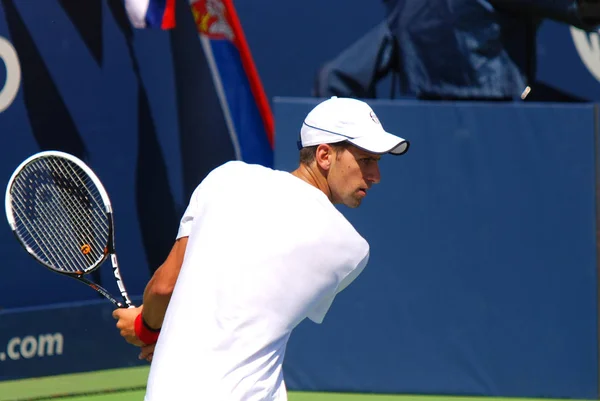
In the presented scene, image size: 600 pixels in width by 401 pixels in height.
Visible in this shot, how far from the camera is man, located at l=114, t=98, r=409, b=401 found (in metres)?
2.27

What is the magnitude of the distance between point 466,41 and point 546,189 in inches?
35.2

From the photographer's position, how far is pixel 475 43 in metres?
5.72

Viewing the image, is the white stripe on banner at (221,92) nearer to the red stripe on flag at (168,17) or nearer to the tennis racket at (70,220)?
the red stripe on flag at (168,17)

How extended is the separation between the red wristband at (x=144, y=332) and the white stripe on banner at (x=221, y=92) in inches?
149

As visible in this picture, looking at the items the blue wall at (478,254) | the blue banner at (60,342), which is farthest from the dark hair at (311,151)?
the blue banner at (60,342)

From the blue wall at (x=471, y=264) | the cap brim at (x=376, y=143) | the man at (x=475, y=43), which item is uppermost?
the cap brim at (x=376, y=143)

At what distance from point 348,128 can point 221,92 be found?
4.04 m

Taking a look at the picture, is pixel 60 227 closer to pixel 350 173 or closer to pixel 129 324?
pixel 129 324

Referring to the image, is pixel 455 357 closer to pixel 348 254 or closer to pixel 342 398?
pixel 342 398

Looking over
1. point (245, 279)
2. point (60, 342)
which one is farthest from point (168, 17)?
point (245, 279)

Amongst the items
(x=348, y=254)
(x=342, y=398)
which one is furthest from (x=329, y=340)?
(x=348, y=254)

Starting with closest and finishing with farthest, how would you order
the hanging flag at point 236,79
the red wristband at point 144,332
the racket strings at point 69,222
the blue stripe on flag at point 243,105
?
the red wristband at point 144,332 < the racket strings at point 69,222 < the hanging flag at point 236,79 < the blue stripe on flag at point 243,105

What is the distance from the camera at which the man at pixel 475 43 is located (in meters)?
5.72

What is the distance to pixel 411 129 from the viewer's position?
5344 mm
